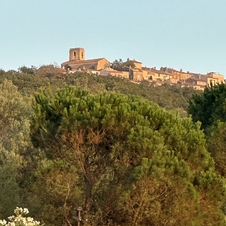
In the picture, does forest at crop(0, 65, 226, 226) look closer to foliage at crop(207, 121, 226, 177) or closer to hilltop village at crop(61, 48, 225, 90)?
foliage at crop(207, 121, 226, 177)

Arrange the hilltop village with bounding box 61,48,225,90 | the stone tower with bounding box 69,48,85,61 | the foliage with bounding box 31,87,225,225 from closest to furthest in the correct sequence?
the foliage with bounding box 31,87,225,225, the hilltop village with bounding box 61,48,225,90, the stone tower with bounding box 69,48,85,61

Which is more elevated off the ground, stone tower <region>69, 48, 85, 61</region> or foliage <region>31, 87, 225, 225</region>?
stone tower <region>69, 48, 85, 61</region>

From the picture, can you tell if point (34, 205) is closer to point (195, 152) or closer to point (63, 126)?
point (63, 126)

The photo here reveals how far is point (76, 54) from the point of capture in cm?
8988

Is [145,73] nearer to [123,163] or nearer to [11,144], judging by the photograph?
[11,144]

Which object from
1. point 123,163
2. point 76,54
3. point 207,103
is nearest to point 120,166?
point 123,163

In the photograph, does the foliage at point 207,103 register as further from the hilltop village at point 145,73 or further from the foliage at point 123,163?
the hilltop village at point 145,73

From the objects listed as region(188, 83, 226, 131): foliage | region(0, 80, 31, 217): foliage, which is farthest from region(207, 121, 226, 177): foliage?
region(0, 80, 31, 217): foliage

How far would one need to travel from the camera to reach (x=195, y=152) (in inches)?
296

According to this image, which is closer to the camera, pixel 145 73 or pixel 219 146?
pixel 219 146

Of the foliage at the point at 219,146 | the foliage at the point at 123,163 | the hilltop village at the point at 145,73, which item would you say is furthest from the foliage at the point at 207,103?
the hilltop village at the point at 145,73

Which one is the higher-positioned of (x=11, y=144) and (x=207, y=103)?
(x=207, y=103)

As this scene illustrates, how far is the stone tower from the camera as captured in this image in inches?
3520

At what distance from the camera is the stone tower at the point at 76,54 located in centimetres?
8942
